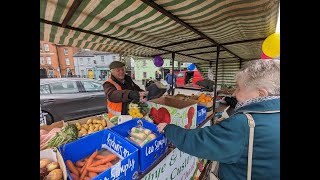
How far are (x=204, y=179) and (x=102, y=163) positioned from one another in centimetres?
252

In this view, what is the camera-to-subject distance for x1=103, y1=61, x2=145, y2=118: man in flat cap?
2766 mm

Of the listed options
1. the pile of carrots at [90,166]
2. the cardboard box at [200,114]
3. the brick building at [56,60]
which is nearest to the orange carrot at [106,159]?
the pile of carrots at [90,166]

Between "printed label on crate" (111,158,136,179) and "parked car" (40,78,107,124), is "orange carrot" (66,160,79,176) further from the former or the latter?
"parked car" (40,78,107,124)

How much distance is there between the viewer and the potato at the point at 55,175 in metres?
1.08

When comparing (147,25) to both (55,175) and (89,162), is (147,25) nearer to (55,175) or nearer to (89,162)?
(89,162)

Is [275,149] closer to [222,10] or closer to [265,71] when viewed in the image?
[265,71]

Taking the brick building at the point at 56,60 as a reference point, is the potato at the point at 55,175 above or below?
below

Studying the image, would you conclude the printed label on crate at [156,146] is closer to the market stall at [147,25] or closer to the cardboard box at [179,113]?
the market stall at [147,25]

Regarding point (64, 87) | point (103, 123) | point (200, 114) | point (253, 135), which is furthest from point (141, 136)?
point (64, 87)

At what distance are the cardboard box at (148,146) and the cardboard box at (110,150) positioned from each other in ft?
0.20

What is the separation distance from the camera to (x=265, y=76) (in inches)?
49.4
